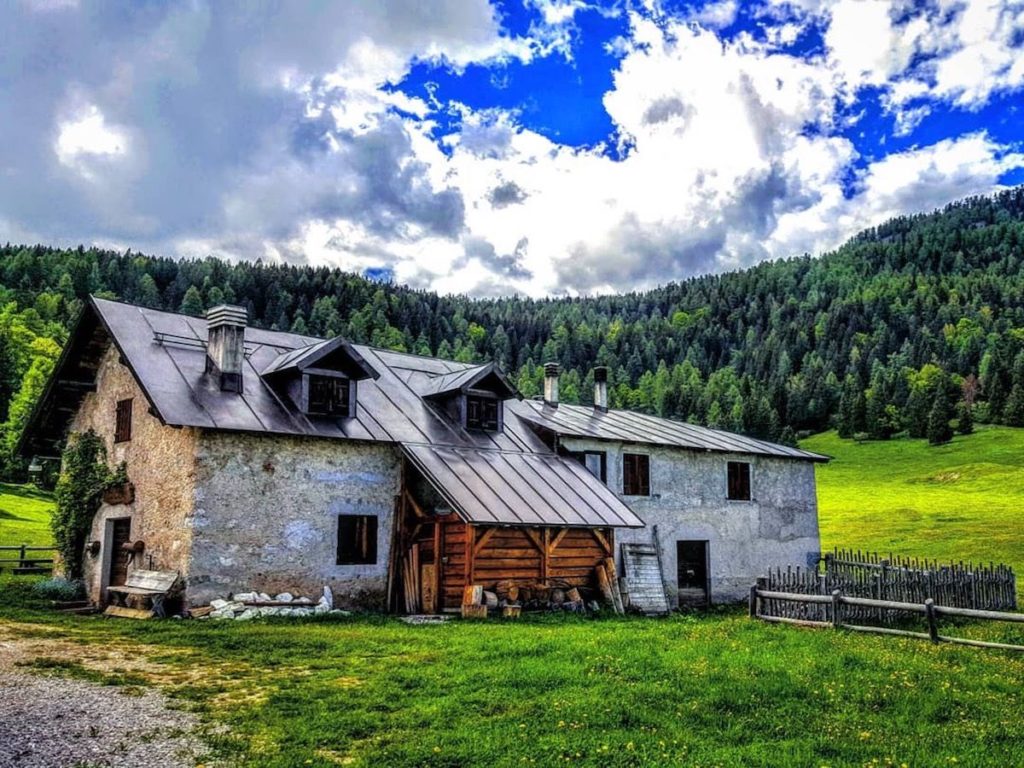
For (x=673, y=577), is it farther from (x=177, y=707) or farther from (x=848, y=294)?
(x=848, y=294)

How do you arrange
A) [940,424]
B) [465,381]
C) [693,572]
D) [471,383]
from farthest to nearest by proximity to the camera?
1. [940,424]
2. [693,572]
3. [471,383]
4. [465,381]

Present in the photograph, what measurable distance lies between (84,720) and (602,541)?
1743 centimetres

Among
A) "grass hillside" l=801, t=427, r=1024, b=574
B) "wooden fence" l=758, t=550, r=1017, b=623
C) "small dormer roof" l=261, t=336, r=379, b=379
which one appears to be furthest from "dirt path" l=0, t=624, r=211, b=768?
"grass hillside" l=801, t=427, r=1024, b=574

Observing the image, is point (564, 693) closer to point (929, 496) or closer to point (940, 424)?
point (929, 496)

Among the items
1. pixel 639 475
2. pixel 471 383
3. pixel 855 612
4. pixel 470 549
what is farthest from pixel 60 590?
pixel 855 612

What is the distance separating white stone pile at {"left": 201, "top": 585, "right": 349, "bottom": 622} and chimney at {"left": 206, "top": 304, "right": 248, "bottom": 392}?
550cm

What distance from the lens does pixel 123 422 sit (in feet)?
76.0

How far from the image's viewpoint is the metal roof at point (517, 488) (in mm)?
22031

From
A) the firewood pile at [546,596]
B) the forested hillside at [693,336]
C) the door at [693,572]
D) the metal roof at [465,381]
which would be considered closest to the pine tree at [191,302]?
the forested hillside at [693,336]

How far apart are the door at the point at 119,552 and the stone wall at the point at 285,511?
3633mm

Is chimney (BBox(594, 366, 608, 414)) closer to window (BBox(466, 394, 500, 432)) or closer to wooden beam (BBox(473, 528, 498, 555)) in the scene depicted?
window (BBox(466, 394, 500, 432))

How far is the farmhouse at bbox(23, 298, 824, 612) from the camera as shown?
20484 mm

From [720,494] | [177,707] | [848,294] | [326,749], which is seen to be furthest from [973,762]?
[848,294]

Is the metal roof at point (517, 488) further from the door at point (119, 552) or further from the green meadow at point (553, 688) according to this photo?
the door at point (119, 552)
